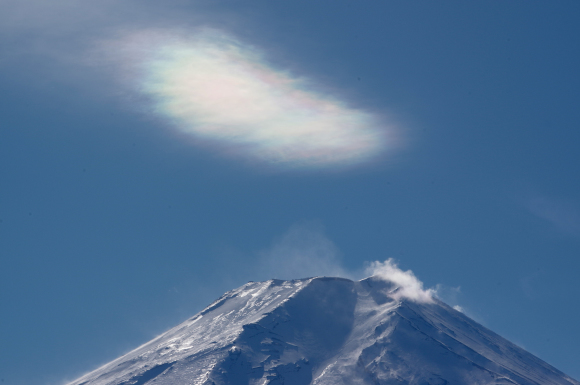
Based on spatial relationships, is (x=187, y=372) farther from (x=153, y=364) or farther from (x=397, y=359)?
(x=397, y=359)

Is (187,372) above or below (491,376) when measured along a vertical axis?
below

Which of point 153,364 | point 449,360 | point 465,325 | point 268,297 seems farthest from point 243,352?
point 465,325

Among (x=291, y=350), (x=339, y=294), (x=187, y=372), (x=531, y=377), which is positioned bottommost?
(x=187, y=372)

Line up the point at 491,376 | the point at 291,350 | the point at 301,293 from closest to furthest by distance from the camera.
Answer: the point at 491,376, the point at 291,350, the point at 301,293

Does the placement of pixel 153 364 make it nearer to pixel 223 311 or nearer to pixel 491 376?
pixel 223 311

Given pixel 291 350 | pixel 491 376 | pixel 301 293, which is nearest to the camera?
pixel 491 376

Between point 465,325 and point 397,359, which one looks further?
point 465,325
